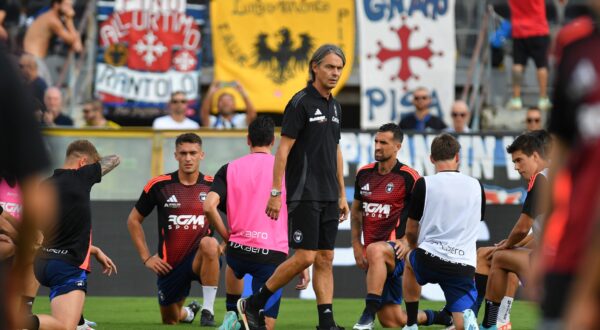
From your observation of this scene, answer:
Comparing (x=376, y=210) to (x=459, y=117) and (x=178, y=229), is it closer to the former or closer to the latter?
(x=178, y=229)

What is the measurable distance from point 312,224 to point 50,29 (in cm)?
848

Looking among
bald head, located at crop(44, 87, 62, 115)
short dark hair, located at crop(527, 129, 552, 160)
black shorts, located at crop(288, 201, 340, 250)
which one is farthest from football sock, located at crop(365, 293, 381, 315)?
bald head, located at crop(44, 87, 62, 115)

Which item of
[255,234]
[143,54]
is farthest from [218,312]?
[143,54]

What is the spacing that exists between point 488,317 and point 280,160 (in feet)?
7.32

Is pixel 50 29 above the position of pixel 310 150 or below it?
above

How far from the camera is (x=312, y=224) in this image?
9.38m

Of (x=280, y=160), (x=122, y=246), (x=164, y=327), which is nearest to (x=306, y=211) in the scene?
(x=280, y=160)

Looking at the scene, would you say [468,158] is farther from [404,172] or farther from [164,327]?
[164,327]

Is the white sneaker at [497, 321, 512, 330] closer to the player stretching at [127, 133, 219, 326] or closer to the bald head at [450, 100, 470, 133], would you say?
the player stretching at [127, 133, 219, 326]

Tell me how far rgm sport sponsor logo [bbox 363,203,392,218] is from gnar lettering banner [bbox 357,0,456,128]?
5.55m

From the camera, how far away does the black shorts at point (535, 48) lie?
57.0 ft

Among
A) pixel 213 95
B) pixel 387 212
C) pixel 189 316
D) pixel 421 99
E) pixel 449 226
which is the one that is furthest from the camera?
pixel 213 95

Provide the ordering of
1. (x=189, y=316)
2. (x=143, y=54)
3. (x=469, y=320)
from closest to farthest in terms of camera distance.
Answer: (x=469, y=320) → (x=189, y=316) → (x=143, y=54)

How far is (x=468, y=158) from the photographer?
14828mm
